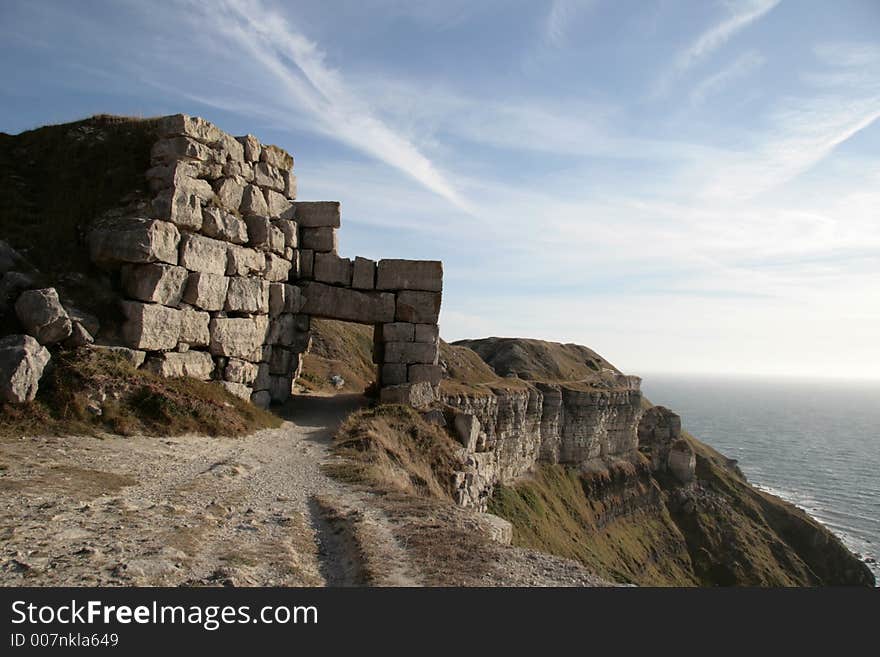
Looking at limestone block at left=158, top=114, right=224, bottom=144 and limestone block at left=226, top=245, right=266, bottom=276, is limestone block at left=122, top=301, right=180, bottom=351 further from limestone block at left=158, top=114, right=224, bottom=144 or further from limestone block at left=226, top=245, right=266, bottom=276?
limestone block at left=158, top=114, right=224, bottom=144

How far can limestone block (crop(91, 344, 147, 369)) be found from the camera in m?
12.2

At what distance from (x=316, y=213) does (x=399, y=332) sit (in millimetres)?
4642

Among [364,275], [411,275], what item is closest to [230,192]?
[364,275]

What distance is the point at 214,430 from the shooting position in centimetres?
1281

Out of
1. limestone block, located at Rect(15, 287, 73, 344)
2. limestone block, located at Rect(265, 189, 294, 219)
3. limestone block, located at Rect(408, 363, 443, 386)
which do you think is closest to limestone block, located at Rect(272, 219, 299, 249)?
limestone block, located at Rect(265, 189, 294, 219)

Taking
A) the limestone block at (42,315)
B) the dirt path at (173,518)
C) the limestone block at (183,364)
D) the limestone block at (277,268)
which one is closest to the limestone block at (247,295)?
the limestone block at (277,268)

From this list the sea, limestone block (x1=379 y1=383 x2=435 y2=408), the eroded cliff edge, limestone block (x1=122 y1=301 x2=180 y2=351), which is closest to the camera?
limestone block (x1=122 y1=301 x2=180 y2=351)

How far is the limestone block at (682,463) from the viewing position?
55250 mm

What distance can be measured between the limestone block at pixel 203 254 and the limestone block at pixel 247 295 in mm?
541

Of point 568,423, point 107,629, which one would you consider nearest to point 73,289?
point 107,629

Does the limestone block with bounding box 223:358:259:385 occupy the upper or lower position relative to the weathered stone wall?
lower

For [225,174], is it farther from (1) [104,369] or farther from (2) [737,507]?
(2) [737,507]

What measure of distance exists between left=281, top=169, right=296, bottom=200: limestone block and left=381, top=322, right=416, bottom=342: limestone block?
5145 mm

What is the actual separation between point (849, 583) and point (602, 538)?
22.4 meters
